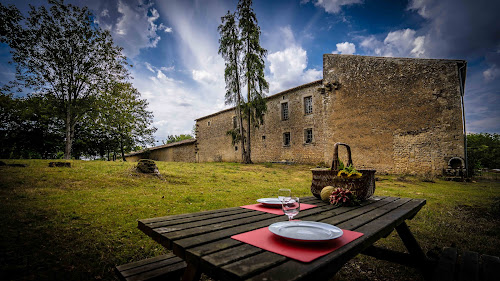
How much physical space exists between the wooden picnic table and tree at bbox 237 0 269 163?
48.5ft

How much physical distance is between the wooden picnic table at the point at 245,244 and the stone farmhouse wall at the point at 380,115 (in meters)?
12.6

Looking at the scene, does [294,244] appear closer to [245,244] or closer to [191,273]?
[245,244]

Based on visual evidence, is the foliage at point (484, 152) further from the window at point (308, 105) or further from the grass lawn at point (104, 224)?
the window at point (308, 105)

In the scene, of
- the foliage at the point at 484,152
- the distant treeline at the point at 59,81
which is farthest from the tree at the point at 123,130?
the foliage at the point at 484,152

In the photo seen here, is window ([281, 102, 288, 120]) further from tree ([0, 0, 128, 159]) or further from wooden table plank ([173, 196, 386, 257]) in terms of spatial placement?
wooden table plank ([173, 196, 386, 257])

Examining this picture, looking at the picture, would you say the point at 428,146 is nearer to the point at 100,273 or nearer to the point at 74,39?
the point at 100,273

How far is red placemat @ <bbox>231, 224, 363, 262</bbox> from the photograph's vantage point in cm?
95

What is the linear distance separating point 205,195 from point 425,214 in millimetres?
5568

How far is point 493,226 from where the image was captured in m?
4.02

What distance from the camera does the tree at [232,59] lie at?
16.8 m

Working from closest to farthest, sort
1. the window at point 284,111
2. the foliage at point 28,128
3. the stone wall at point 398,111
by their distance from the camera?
the stone wall at point 398,111 → the foliage at point 28,128 → the window at point 284,111

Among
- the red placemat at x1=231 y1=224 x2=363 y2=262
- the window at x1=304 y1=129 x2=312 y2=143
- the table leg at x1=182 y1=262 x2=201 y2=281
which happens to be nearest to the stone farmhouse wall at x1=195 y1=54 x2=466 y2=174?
the window at x1=304 y1=129 x2=312 y2=143

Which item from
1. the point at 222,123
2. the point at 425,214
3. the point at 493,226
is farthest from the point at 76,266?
the point at 222,123

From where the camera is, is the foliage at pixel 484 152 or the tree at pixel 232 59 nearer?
the foliage at pixel 484 152
